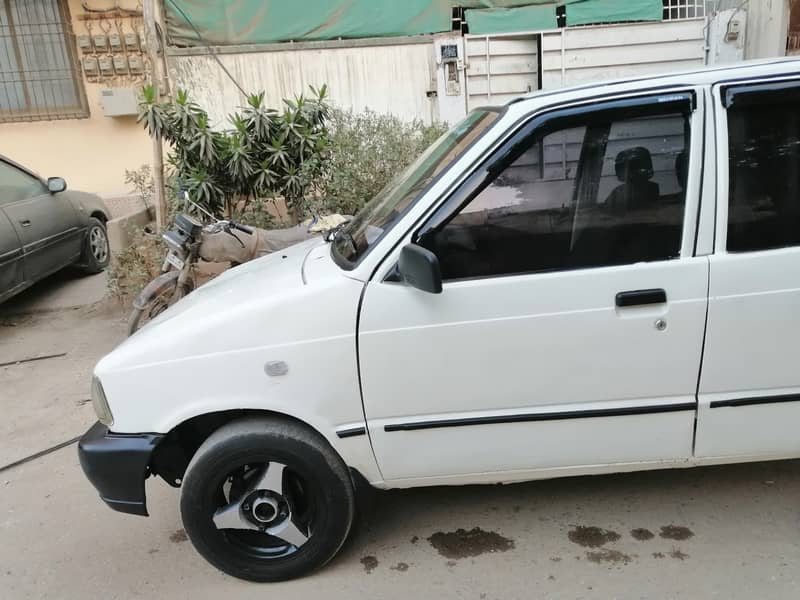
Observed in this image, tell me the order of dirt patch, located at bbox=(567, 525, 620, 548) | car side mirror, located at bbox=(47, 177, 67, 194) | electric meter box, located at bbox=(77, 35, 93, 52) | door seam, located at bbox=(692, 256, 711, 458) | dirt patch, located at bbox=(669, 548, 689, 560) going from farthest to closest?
electric meter box, located at bbox=(77, 35, 93, 52) → car side mirror, located at bbox=(47, 177, 67, 194) → dirt patch, located at bbox=(567, 525, 620, 548) → dirt patch, located at bbox=(669, 548, 689, 560) → door seam, located at bbox=(692, 256, 711, 458)

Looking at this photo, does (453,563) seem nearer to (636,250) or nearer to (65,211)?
(636,250)

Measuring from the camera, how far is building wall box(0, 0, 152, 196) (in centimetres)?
834

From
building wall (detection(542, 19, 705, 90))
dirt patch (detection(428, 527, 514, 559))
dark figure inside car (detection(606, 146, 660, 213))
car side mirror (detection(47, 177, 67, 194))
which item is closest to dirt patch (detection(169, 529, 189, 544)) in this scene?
dirt patch (detection(428, 527, 514, 559))

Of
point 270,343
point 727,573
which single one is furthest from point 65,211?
point 727,573

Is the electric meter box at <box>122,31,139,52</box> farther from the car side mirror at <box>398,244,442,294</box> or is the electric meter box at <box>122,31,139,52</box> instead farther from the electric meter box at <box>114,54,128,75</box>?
the car side mirror at <box>398,244,442,294</box>

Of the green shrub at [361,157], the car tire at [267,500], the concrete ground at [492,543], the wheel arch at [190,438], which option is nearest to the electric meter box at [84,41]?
the green shrub at [361,157]

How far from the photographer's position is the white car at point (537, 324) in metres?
2.32

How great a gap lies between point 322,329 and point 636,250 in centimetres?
120

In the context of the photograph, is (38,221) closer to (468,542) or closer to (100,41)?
(100,41)

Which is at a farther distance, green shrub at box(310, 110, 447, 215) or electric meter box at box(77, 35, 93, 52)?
electric meter box at box(77, 35, 93, 52)

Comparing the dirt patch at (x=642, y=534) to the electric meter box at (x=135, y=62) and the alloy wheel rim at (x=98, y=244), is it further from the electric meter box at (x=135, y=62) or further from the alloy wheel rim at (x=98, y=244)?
the electric meter box at (x=135, y=62)

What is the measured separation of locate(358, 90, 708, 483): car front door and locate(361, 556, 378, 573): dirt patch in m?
0.65

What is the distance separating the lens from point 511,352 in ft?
7.71

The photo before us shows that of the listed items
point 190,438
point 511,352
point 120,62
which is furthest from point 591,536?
point 120,62
